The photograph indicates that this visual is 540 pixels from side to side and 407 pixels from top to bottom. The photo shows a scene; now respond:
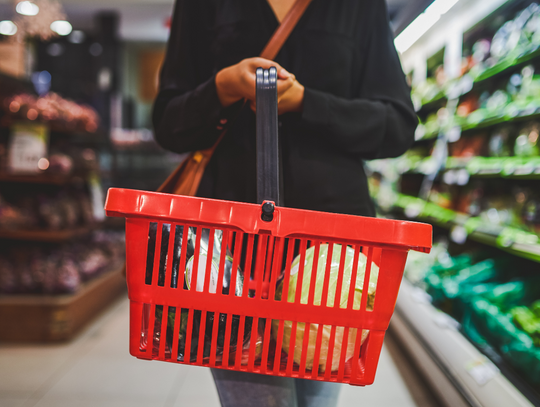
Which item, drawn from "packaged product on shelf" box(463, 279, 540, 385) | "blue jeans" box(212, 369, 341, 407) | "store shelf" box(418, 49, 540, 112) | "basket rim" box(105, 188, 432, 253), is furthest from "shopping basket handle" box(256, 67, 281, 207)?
"store shelf" box(418, 49, 540, 112)

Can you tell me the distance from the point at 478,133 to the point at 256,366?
10.2 feet

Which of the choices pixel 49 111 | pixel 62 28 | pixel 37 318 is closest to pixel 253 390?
pixel 37 318

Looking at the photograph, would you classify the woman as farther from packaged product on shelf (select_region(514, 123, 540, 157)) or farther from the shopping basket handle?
packaged product on shelf (select_region(514, 123, 540, 157))

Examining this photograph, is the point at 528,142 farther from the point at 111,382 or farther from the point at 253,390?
the point at 111,382

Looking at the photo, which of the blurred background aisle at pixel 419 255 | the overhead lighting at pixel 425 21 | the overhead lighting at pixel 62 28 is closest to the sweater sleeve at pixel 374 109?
the blurred background aisle at pixel 419 255

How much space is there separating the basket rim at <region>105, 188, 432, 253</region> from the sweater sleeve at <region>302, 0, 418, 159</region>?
30cm

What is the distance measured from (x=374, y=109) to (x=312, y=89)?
0.14 metres

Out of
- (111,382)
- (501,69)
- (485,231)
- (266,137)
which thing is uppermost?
(501,69)

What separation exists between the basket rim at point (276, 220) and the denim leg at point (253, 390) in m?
0.40

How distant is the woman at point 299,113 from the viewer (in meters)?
0.81

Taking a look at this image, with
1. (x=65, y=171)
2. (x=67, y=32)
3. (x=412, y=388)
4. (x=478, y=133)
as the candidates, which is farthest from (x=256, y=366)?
(x=67, y=32)

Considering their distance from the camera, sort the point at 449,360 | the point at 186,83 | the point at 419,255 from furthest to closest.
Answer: the point at 419,255, the point at 449,360, the point at 186,83

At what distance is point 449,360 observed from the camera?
190cm

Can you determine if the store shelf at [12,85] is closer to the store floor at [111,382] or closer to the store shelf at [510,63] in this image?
the store floor at [111,382]
